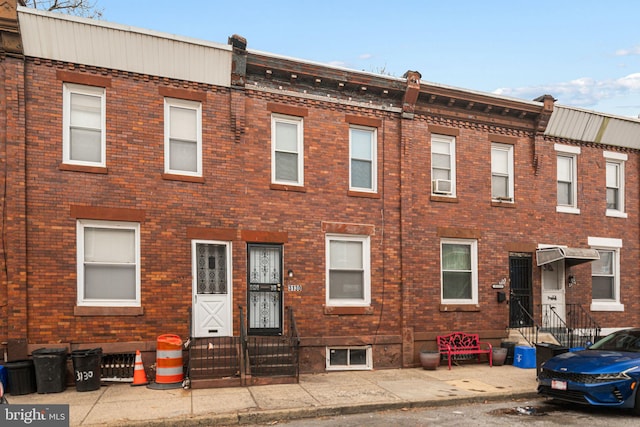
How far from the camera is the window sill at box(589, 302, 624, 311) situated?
1734 centimetres

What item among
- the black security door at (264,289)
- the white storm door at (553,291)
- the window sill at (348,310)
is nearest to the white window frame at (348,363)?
the window sill at (348,310)

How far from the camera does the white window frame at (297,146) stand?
1377 centimetres

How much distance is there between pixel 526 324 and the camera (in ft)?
53.8

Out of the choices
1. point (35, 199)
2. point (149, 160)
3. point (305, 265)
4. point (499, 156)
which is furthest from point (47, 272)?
point (499, 156)

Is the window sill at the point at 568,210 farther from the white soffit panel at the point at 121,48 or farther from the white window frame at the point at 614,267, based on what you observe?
the white soffit panel at the point at 121,48

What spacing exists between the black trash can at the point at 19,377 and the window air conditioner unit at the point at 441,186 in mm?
10323

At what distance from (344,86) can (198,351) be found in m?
7.30

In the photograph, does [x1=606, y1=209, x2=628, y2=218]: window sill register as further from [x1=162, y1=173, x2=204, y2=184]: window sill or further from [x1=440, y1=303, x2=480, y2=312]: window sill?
[x1=162, y1=173, x2=204, y2=184]: window sill

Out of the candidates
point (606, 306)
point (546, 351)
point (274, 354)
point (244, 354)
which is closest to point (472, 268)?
point (546, 351)

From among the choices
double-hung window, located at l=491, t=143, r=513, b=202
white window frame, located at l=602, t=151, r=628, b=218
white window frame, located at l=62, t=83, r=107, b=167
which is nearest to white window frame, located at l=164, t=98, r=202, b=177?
white window frame, located at l=62, t=83, r=107, b=167

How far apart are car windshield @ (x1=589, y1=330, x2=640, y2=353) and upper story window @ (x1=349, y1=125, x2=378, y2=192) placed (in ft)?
20.6

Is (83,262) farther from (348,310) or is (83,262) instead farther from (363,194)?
(363,194)

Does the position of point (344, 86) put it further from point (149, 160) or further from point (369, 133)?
point (149, 160)

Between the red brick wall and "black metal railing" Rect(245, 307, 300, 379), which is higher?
the red brick wall
